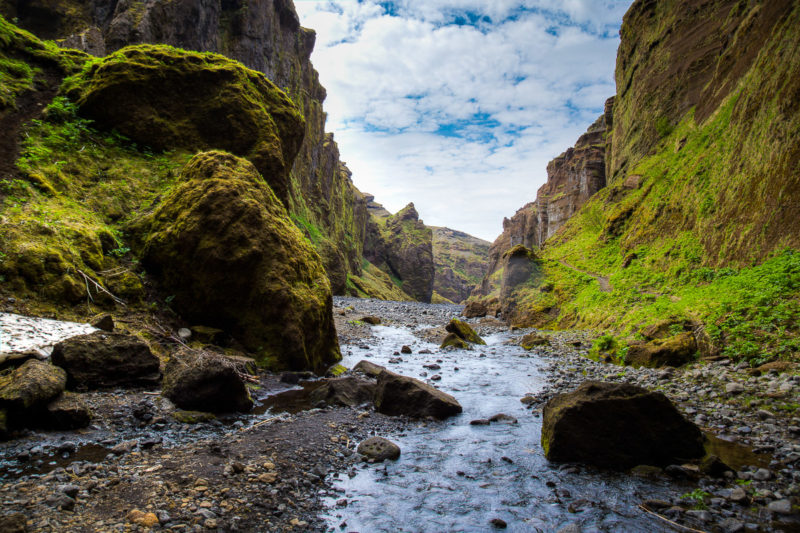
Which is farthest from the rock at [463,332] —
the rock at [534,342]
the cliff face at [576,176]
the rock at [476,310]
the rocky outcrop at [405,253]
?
the rocky outcrop at [405,253]

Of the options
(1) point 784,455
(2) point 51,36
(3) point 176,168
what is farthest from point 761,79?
(2) point 51,36

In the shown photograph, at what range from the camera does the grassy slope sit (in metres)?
11.1

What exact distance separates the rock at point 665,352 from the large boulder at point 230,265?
11.6m

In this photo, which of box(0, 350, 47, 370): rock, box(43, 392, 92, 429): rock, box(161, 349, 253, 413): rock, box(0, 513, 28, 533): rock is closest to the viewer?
box(0, 513, 28, 533): rock

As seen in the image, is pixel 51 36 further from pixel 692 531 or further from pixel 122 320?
pixel 692 531

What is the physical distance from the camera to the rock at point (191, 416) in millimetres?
6734

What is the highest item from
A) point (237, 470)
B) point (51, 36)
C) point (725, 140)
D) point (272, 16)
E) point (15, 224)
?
point (272, 16)

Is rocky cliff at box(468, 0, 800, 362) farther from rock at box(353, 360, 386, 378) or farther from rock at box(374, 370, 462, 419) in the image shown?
rock at box(353, 360, 386, 378)

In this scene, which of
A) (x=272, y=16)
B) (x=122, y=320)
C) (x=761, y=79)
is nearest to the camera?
(x=122, y=320)

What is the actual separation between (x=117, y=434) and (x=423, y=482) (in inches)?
198

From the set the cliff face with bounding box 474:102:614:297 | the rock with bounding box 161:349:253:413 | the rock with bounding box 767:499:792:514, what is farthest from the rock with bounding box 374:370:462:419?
the cliff face with bounding box 474:102:614:297

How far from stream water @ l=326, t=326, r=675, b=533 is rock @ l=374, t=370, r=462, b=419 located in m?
0.40

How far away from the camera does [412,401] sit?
9.22 m

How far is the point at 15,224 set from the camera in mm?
8164
